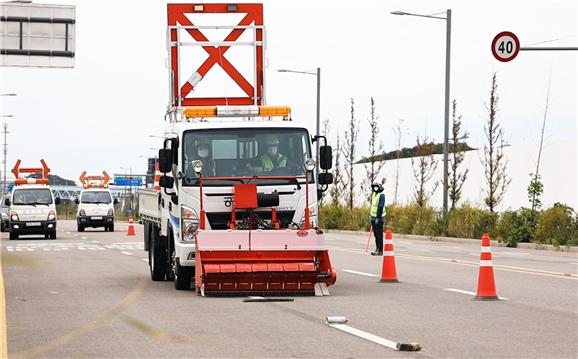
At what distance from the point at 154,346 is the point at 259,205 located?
6.41 m

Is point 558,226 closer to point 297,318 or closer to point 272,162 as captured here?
point 272,162

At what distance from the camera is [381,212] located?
1158 inches

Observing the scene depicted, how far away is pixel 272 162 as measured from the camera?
703 inches

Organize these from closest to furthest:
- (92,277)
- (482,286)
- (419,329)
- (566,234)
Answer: (419,329) < (482,286) < (92,277) < (566,234)

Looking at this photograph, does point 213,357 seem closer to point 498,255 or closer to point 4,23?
point 498,255

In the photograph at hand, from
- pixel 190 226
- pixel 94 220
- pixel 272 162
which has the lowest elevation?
pixel 94 220

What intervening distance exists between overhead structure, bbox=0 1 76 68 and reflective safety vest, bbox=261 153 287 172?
2094cm

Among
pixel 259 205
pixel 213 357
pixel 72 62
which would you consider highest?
pixel 72 62

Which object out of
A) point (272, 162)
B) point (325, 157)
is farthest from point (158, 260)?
point (325, 157)

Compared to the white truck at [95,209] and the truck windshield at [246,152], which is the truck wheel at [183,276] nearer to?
the truck windshield at [246,152]

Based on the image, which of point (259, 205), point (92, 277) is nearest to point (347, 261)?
point (92, 277)

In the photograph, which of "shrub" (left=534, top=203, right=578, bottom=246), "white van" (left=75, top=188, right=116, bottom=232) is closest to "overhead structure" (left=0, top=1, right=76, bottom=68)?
"shrub" (left=534, top=203, right=578, bottom=246)

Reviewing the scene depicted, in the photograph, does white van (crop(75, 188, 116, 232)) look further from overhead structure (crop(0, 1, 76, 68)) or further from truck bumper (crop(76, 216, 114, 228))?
overhead structure (crop(0, 1, 76, 68))

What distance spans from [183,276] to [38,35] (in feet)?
70.9
